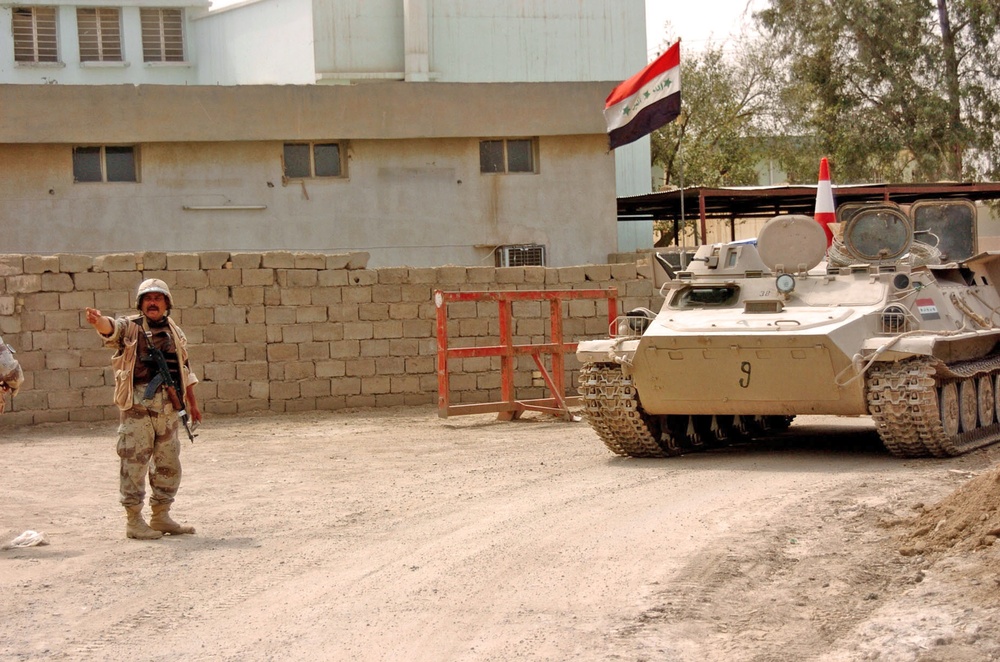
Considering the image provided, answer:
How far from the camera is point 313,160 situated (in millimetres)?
20844

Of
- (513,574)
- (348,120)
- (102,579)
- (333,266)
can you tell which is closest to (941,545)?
(513,574)

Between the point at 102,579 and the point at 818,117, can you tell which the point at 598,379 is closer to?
the point at 102,579

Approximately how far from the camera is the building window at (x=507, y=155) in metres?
21.4

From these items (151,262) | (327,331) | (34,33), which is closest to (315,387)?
(327,331)

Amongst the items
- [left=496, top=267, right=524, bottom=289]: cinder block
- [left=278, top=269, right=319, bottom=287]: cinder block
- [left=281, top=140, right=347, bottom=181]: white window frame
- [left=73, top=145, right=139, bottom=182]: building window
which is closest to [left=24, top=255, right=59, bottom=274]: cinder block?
[left=278, top=269, right=319, bottom=287]: cinder block

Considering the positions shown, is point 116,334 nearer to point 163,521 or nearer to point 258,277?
point 163,521

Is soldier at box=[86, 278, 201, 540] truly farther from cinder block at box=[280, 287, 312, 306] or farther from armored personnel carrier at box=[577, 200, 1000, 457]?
cinder block at box=[280, 287, 312, 306]

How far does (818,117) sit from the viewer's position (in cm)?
3344

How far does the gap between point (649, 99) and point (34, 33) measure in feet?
59.1

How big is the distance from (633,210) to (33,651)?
20936 millimetres

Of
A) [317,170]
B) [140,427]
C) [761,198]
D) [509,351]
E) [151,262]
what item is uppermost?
[317,170]

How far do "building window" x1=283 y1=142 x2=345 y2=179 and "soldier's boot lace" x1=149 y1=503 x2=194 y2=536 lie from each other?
43.0 feet

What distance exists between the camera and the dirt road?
5.55 metres

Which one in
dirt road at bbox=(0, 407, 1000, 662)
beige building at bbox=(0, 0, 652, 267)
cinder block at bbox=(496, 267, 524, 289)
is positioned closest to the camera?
dirt road at bbox=(0, 407, 1000, 662)
